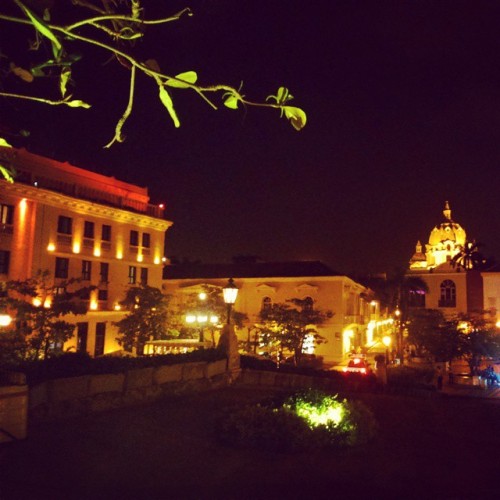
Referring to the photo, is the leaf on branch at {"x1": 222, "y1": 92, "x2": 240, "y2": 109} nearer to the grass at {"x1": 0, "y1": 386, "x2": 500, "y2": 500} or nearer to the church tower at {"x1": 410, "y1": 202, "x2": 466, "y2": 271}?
the grass at {"x1": 0, "y1": 386, "x2": 500, "y2": 500}

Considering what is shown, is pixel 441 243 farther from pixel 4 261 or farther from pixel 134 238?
pixel 4 261

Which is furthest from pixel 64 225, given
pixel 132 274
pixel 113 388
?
pixel 113 388

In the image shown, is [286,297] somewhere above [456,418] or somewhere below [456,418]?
above

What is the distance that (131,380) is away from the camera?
11648mm

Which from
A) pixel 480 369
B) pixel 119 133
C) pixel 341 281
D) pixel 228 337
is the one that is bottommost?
pixel 480 369

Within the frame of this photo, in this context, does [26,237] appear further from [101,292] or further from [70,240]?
[101,292]

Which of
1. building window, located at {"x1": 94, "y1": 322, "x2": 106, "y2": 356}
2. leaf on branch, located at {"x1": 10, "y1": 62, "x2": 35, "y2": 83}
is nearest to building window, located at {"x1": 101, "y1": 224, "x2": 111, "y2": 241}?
building window, located at {"x1": 94, "y1": 322, "x2": 106, "y2": 356}

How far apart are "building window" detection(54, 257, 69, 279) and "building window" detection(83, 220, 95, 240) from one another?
2208 millimetres

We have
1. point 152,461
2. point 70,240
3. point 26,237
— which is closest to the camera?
point 152,461

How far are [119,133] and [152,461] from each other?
6057 millimetres

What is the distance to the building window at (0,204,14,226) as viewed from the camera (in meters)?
28.9

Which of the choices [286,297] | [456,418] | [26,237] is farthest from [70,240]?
[456,418]

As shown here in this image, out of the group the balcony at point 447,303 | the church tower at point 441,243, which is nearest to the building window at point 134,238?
the balcony at point 447,303

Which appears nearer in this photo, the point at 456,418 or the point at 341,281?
the point at 456,418
